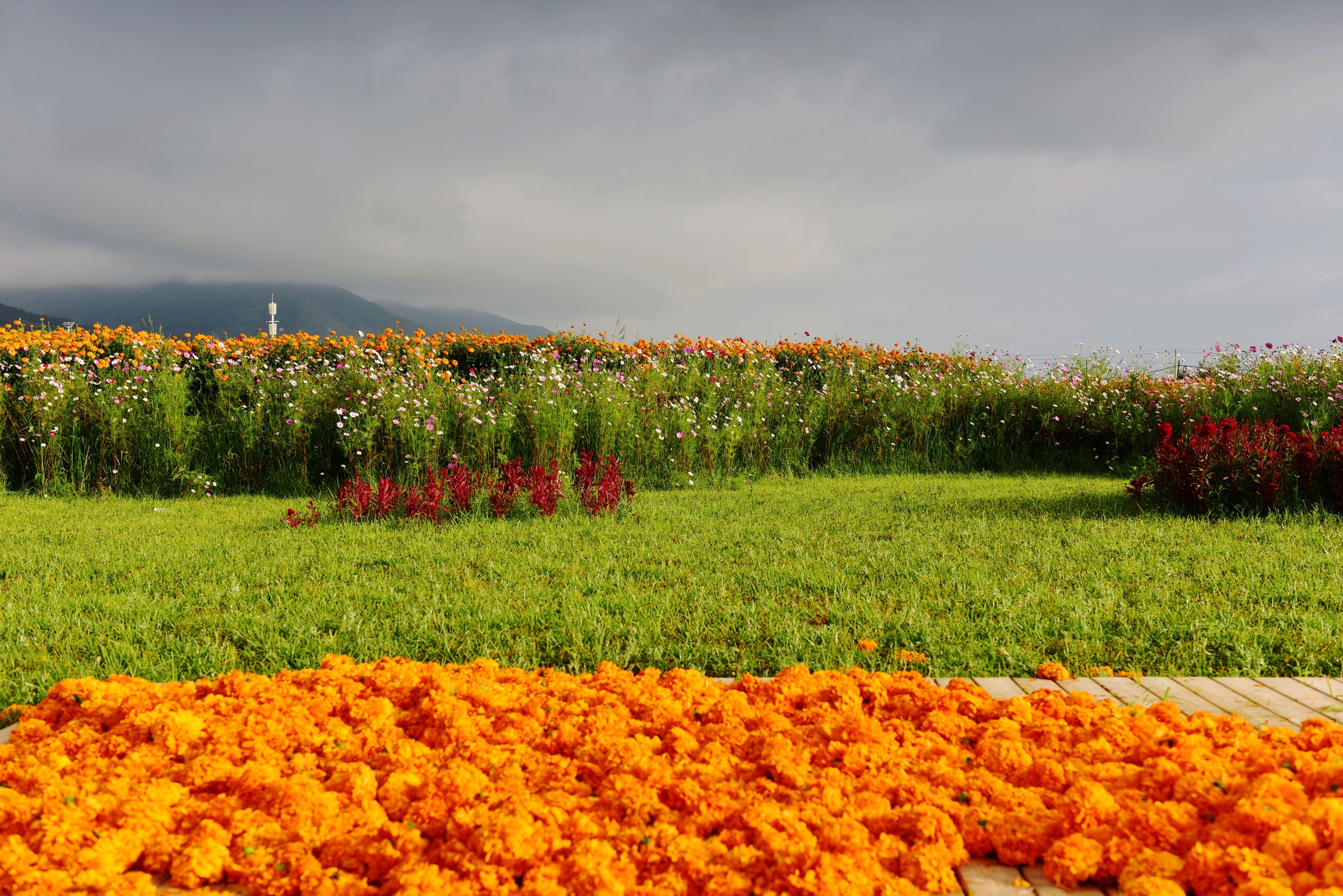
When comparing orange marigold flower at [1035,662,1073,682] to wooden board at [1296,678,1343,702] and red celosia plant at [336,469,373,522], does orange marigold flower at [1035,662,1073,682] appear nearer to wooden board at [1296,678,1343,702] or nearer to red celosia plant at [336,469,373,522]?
wooden board at [1296,678,1343,702]

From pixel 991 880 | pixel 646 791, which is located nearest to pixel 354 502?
pixel 646 791

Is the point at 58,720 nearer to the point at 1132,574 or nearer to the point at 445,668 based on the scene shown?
the point at 445,668

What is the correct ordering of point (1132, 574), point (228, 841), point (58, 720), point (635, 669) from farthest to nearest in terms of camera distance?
1. point (1132, 574)
2. point (635, 669)
3. point (58, 720)
4. point (228, 841)

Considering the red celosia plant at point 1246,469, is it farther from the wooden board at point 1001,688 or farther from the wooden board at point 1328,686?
the wooden board at point 1001,688

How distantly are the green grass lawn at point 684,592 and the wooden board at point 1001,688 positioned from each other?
0.69ft

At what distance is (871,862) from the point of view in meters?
1.68

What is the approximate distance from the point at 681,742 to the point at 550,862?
0.59 metres

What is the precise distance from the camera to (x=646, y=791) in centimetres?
194

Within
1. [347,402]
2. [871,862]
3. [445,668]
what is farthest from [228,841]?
[347,402]

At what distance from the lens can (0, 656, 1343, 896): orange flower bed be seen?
5.51 feet

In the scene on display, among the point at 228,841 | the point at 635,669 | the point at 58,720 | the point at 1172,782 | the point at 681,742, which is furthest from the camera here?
the point at 635,669

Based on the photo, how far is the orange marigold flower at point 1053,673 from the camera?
2.96 meters

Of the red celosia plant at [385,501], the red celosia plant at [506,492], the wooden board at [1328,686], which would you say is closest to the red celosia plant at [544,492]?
the red celosia plant at [506,492]

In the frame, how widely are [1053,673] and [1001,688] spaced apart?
12.0 inches
